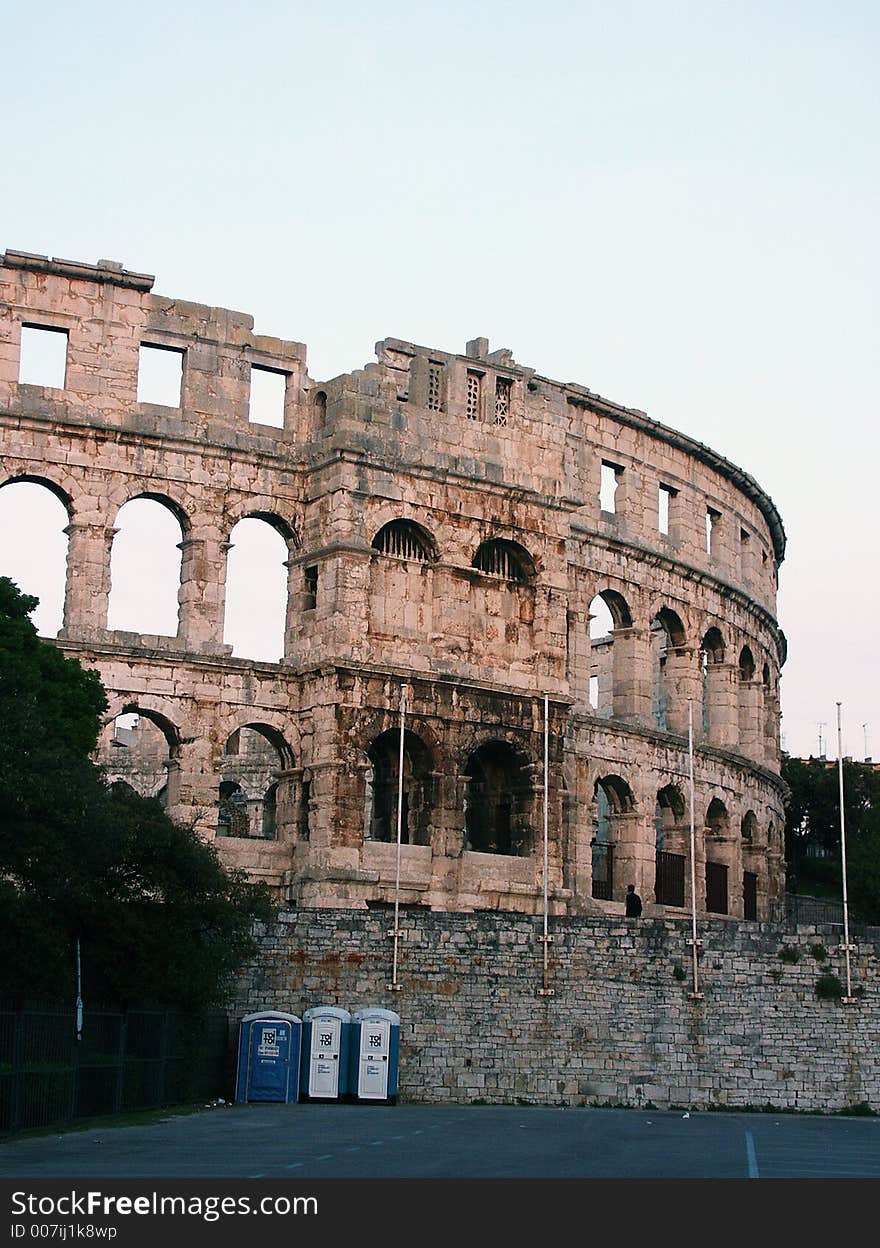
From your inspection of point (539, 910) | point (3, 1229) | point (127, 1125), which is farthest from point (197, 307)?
point (3, 1229)

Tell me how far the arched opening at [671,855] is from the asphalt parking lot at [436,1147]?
17.5 meters

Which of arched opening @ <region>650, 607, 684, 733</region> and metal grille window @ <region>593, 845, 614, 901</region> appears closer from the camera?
metal grille window @ <region>593, 845, 614, 901</region>

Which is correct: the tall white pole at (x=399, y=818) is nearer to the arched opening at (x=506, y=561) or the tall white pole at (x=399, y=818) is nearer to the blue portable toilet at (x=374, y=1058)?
the blue portable toilet at (x=374, y=1058)

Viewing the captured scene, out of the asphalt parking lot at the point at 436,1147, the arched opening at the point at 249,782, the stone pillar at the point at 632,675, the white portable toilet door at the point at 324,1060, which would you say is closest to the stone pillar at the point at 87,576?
the white portable toilet door at the point at 324,1060

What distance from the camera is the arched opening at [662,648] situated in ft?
187

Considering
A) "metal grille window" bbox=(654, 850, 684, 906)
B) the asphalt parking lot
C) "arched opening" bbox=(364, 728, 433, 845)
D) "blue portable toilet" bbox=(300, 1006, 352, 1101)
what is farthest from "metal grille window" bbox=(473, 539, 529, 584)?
the asphalt parking lot

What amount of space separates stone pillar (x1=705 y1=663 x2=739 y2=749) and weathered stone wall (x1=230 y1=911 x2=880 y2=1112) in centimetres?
1712

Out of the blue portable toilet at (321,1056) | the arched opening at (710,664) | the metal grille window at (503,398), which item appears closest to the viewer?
the blue portable toilet at (321,1056)

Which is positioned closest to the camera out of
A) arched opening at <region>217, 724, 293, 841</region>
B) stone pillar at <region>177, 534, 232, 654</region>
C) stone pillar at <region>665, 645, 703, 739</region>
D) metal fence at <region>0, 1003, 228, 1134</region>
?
metal fence at <region>0, 1003, 228, 1134</region>

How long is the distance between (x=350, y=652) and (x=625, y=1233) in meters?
30.7

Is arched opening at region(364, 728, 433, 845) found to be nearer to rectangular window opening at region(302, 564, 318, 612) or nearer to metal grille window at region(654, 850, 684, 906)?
rectangular window opening at region(302, 564, 318, 612)

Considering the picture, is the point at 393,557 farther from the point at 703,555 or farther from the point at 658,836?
the point at 658,836

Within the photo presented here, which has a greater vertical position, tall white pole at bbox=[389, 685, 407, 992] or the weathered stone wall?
tall white pole at bbox=[389, 685, 407, 992]

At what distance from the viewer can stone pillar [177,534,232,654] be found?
4594cm
